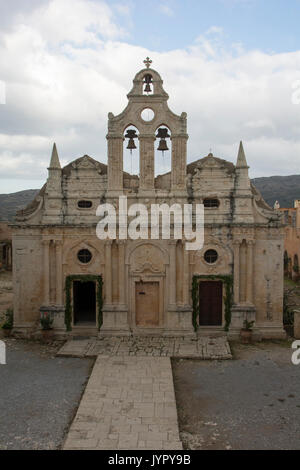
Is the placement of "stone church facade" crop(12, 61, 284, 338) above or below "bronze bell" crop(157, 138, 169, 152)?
below

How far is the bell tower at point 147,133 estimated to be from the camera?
19016 millimetres

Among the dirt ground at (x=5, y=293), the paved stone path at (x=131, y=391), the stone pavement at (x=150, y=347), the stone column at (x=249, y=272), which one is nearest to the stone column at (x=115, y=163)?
the stone column at (x=249, y=272)

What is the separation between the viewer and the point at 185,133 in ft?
62.3

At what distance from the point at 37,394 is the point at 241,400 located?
274 inches

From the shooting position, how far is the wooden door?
1931cm

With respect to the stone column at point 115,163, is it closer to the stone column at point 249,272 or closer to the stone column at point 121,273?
the stone column at point 121,273

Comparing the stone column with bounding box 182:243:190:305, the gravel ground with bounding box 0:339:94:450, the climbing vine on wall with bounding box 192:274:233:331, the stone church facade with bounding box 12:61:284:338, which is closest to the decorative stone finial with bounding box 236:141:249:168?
the stone church facade with bounding box 12:61:284:338

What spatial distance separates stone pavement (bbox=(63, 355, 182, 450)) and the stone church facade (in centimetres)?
325

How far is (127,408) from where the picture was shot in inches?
500

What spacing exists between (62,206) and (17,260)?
345 centimetres

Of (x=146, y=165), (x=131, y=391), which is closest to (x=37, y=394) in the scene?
(x=131, y=391)

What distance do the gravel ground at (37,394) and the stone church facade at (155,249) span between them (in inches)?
102

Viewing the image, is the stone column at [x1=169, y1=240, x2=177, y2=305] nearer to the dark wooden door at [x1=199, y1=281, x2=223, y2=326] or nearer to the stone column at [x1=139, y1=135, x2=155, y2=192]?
the dark wooden door at [x1=199, y1=281, x2=223, y2=326]
